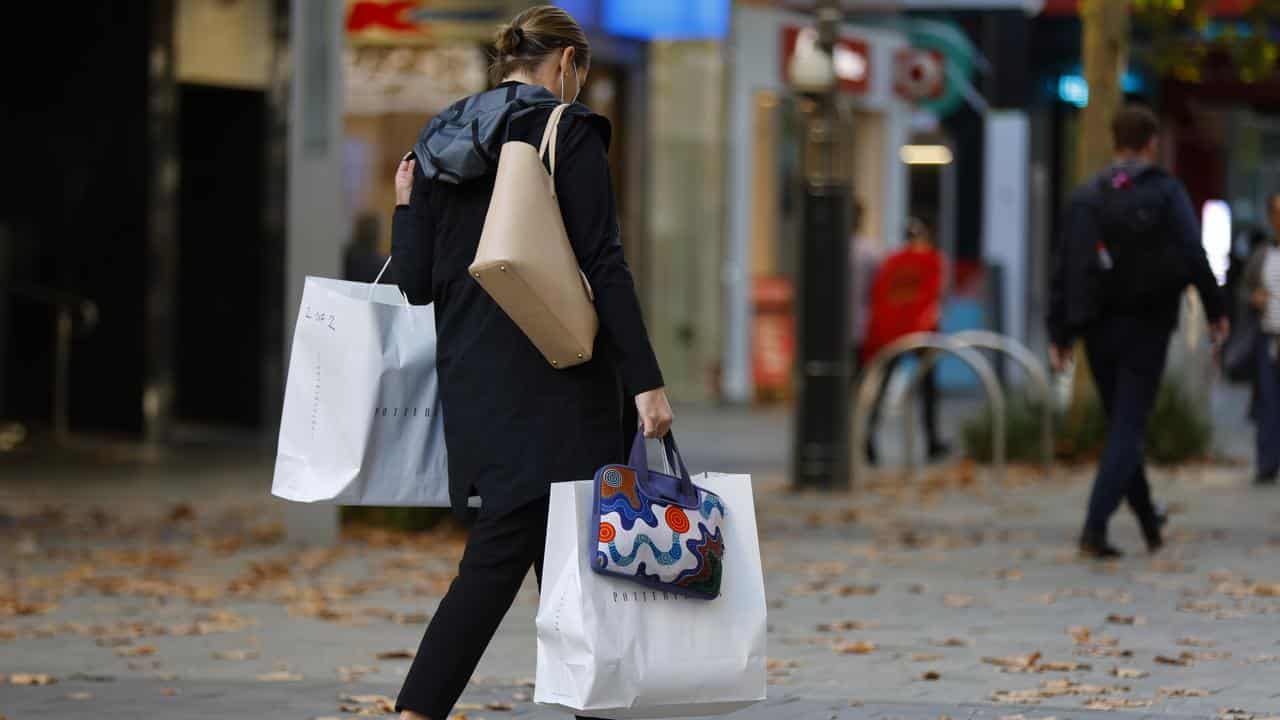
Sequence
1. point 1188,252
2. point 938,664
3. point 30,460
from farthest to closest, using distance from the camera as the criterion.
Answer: point 30,460
point 1188,252
point 938,664

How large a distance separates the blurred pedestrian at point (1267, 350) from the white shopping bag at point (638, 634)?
9349 mm

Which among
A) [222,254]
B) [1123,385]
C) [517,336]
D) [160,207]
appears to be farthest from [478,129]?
[222,254]

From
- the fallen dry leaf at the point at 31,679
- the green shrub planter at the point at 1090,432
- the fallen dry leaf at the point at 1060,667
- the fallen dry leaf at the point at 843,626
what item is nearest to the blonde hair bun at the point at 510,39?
the fallen dry leaf at the point at 31,679

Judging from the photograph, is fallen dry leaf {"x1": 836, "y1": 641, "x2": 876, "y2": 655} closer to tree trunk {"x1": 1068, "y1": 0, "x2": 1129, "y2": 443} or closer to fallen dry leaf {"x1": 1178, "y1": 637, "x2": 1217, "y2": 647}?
fallen dry leaf {"x1": 1178, "y1": 637, "x2": 1217, "y2": 647}

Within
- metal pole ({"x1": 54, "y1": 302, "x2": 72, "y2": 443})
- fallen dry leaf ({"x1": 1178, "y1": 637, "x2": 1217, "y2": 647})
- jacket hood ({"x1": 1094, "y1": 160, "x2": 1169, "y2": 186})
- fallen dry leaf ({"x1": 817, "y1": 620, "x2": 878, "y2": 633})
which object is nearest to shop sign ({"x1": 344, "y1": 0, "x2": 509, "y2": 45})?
metal pole ({"x1": 54, "y1": 302, "x2": 72, "y2": 443})

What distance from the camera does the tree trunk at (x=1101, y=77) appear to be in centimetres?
1521

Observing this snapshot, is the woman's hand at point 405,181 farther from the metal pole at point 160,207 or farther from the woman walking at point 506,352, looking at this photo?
the metal pole at point 160,207

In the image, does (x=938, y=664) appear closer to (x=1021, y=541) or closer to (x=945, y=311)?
(x=1021, y=541)

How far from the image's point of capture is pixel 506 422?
4.85m

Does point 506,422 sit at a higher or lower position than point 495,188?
lower

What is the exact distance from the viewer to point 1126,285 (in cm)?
926

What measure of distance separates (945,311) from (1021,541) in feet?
48.2

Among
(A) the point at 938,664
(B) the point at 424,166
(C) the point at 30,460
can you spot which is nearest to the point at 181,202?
(C) the point at 30,460

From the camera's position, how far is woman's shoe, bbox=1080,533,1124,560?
9.73 meters
